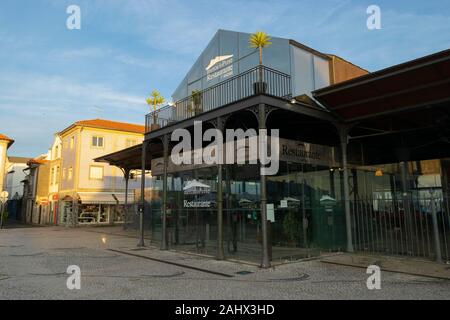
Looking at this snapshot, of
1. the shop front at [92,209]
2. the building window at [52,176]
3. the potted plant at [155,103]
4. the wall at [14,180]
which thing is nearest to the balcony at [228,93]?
the potted plant at [155,103]

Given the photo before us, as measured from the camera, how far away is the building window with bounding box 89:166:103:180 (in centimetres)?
3306

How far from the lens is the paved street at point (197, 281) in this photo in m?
6.73

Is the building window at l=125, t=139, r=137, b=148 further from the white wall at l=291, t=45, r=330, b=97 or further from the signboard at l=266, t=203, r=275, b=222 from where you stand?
the signboard at l=266, t=203, r=275, b=222

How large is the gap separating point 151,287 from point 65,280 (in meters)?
2.14

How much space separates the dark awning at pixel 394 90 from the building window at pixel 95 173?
1042 inches

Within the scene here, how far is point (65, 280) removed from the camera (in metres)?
8.11

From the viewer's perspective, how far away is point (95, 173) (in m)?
33.3

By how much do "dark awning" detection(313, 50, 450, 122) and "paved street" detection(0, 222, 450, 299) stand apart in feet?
15.5

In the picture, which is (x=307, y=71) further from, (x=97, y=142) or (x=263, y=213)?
(x=97, y=142)

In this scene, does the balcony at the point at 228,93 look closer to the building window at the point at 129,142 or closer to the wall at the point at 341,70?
the wall at the point at 341,70

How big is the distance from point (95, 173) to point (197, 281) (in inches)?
1086
